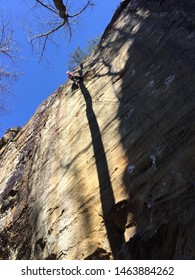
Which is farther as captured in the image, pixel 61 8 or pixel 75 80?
pixel 61 8

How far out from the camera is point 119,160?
18.3 feet

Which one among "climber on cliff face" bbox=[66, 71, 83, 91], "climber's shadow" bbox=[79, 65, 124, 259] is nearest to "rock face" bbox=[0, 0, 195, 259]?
"climber's shadow" bbox=[79, 65, 124, 259]

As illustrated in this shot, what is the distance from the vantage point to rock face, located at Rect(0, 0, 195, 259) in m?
4.36

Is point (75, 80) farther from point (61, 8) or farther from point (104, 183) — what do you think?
point (104, 183)

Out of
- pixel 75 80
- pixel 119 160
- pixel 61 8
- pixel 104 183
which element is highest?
pixel 61 8

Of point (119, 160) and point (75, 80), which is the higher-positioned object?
point (75, 80)

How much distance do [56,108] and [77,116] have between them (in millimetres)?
1585

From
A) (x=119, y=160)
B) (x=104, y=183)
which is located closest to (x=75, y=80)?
(x=119, y=160)

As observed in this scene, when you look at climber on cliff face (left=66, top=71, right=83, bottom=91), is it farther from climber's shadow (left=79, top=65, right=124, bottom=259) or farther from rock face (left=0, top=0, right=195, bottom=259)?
climber's shadow (left=79, top=65, right=124, bottom=259)

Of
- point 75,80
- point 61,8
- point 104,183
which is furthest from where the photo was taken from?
point 61,8

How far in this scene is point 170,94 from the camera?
554cm

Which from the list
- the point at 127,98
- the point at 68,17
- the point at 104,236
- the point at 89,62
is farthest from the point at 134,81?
the point at 68,17

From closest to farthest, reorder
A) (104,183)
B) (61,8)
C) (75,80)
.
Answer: (104,183) < (75,80) < (61,8)

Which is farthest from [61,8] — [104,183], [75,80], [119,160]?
[104,183]
